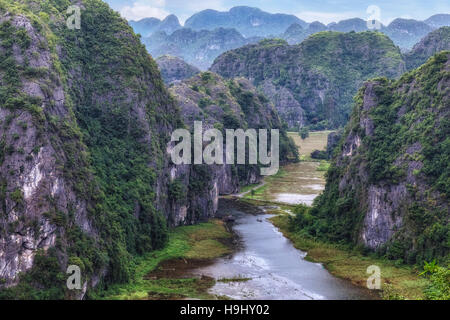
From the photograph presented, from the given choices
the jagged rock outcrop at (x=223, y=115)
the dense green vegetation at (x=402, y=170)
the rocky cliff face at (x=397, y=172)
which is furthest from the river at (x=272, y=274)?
the jagged rock outcrop at (x=223, y=115)

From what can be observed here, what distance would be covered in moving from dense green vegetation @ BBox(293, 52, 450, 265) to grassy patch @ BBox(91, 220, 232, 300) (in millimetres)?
11053

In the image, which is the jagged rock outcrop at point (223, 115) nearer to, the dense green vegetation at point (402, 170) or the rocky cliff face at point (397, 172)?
the dense green vegetation at point (402, 170)

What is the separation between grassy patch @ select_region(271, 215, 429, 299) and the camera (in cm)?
4535

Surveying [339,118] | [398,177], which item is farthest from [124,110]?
[339,118]

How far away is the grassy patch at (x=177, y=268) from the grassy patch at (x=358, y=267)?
916cm

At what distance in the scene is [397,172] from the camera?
5700 cm

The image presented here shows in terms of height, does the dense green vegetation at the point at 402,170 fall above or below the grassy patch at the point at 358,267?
above

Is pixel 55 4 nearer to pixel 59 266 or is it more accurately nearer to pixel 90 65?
pixel 90 65

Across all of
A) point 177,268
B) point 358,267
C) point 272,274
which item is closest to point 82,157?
point 177,268

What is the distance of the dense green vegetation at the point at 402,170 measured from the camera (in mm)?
51688

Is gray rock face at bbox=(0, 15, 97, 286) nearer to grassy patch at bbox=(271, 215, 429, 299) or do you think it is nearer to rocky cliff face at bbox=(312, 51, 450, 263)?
grassy patch at bbox=(271, 215, 429, 299)

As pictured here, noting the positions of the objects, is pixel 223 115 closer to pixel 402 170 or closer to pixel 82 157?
pixel 402 170

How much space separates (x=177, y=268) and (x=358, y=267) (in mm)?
17020
